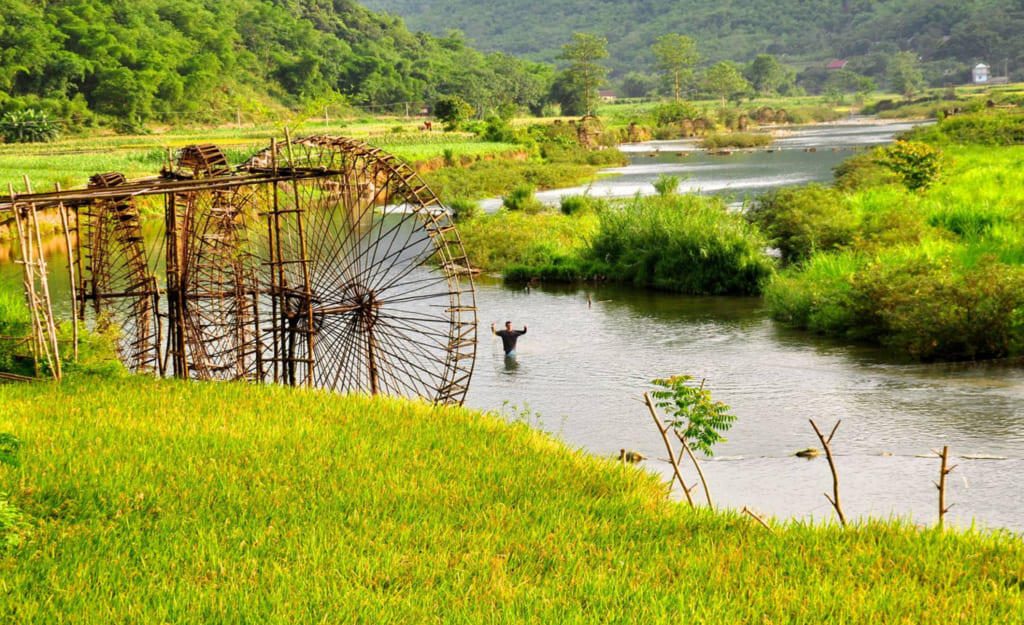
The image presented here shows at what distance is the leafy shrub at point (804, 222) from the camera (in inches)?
1014

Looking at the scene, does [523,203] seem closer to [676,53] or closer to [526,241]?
[526,241]

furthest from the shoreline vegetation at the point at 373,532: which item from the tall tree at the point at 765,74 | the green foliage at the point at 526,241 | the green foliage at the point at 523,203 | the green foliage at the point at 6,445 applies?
the tall tree at the point at 765,74

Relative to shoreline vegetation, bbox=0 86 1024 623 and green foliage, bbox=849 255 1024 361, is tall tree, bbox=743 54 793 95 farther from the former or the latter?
shoreline vegetation, bbox=0 86 1024 623

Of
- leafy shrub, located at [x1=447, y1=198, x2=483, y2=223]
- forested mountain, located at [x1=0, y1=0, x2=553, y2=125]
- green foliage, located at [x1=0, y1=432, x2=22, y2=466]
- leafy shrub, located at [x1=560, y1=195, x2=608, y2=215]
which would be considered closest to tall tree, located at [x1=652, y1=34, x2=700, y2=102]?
forested mountain, located at [x1=0, y1=0, x2=553, y2=125]

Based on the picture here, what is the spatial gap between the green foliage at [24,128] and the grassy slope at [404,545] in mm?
59158

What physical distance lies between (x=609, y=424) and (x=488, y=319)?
845 cm

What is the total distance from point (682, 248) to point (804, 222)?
311 cm

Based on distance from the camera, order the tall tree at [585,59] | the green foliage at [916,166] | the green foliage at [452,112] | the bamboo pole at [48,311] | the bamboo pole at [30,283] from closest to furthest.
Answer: the bamboo pole at [30,283]
the bamboo pole at [48,311]
the green foliage at [916,166]
the green foliage at [452,112]
the tall tree at [585,59]

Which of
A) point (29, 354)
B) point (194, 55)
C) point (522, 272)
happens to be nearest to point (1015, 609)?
point (29, 354)

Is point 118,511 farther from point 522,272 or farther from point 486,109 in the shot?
point 486,109

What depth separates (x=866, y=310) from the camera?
19.5 m

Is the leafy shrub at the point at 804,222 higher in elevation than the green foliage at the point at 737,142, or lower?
lower

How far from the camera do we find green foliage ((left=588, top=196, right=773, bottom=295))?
2502 cm

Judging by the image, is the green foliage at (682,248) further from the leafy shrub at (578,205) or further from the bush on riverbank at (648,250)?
the leafy shrub at (578,205)
